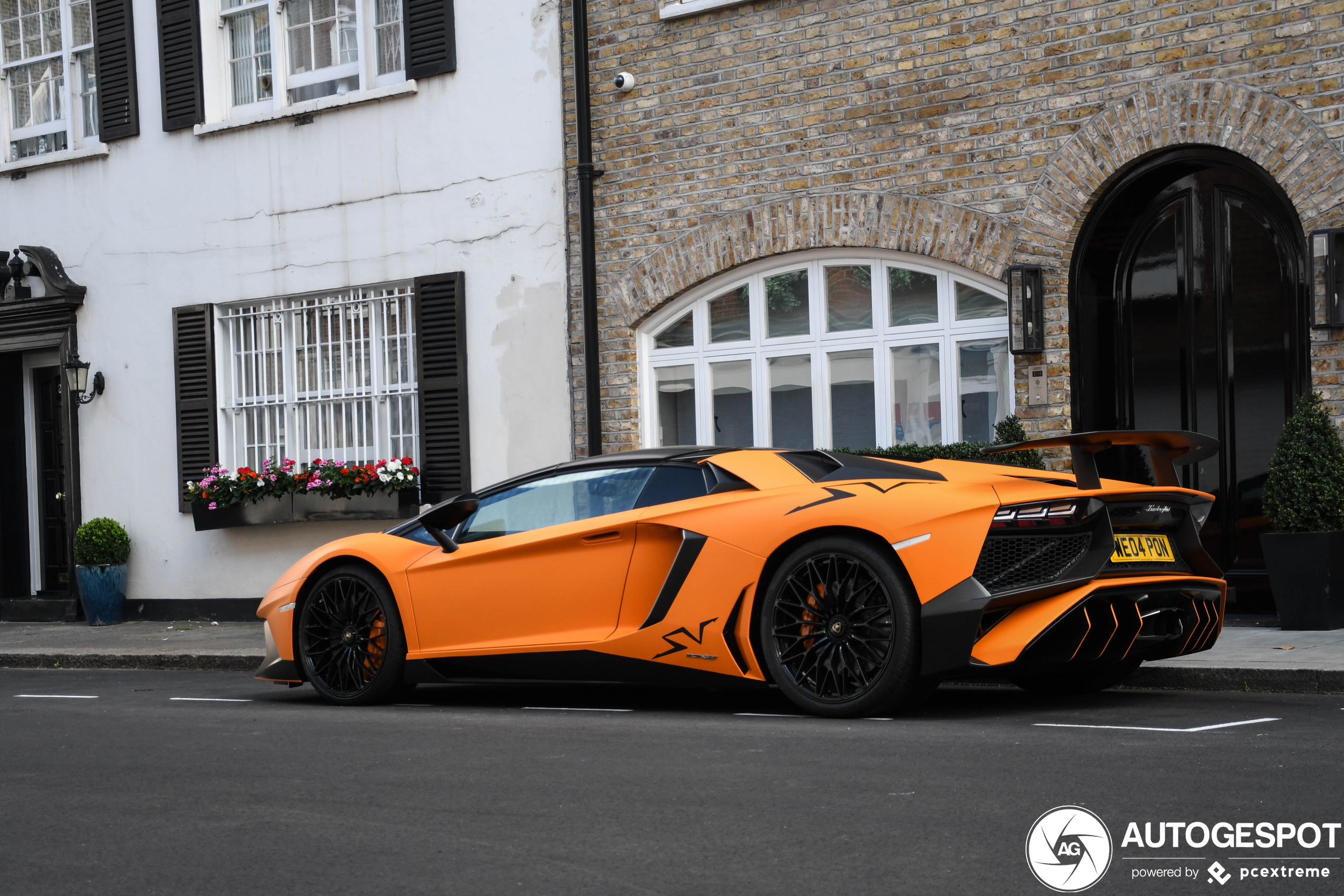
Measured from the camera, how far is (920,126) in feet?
37.5

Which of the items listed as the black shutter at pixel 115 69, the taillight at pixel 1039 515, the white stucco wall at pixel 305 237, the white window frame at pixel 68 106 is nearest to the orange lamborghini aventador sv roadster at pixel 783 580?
the taillight at pixel 1039 515

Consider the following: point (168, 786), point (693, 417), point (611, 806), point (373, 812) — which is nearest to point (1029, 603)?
point (611, 806)

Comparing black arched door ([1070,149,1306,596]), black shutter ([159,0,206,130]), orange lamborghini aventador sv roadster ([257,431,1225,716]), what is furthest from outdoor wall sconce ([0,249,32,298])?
black arched door ([1070,149,1306,596])

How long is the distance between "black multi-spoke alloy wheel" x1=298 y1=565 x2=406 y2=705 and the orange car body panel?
9 cm

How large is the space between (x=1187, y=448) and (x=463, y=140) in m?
8.28

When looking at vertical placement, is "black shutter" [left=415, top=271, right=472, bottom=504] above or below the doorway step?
above

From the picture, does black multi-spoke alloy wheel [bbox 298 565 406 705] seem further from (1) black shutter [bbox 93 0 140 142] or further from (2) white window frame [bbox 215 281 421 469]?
(1) black shutter [bbox 93 0 140 142]

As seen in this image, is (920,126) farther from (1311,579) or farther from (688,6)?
(1311,579)

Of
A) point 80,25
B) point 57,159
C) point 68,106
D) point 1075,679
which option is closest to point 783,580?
point 1075,679

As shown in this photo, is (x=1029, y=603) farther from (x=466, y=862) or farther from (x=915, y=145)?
(x=915, y=145)

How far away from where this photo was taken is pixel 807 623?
6773 millimetres

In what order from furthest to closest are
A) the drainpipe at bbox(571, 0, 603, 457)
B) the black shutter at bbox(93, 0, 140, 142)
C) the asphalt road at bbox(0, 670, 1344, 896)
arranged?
the black shutter at bbox(93, 0, 140, 142) → the drainpipe at bbox(571, 0, 603, 457) → the asphalt road at bbox(0, 670, 1344, 896)

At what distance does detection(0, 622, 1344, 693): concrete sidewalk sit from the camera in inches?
298

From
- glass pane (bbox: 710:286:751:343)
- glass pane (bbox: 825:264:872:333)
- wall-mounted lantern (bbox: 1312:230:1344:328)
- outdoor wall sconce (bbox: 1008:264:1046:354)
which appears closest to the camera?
wall-mounted lantern (bbox: 1312:230:1344:328)
